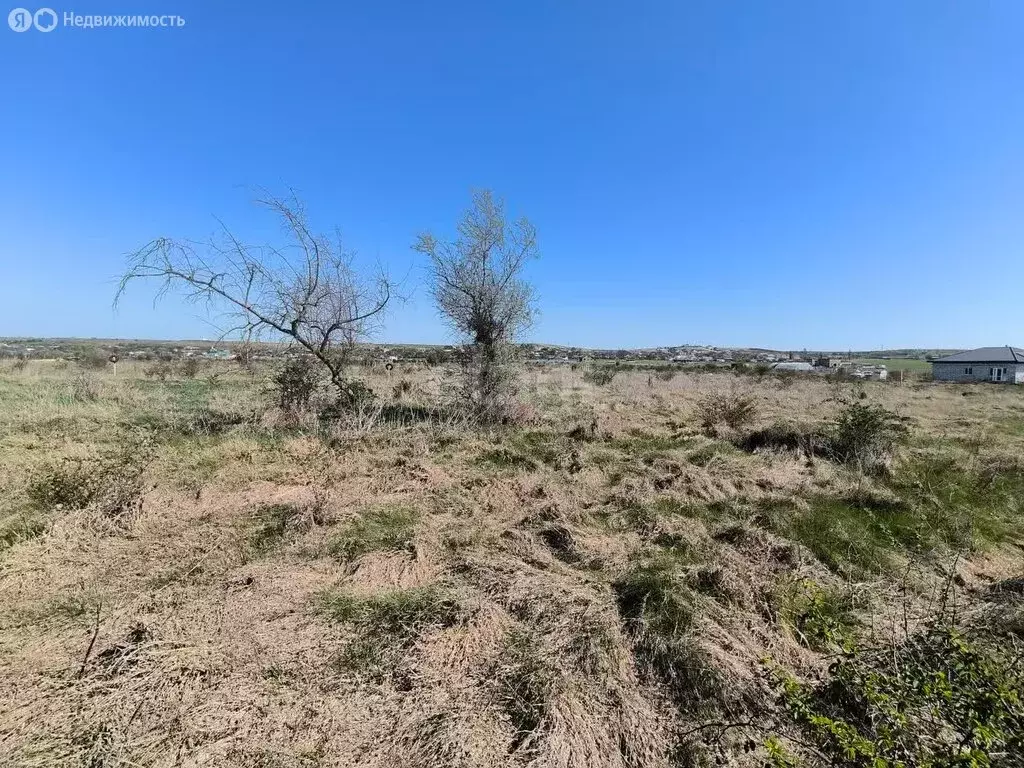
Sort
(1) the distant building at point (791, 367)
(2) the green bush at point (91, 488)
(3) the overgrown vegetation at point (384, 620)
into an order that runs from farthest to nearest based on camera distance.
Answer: (1) the distant building at point (791, 367), (2) the green bush at point (91, 488), (3) the overgrown vegetation at point (384, 620)

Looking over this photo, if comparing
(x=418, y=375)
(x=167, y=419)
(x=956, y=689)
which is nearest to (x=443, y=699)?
(x=956, y=689)

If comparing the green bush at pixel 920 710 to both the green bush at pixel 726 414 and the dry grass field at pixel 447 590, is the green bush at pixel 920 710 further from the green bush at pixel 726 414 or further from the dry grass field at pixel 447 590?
the green bush at pixel 726 414

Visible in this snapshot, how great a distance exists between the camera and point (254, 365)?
11438 millimetres

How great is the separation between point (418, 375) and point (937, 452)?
16.0 m

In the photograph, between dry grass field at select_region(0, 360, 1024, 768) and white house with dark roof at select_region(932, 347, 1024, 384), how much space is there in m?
48.4

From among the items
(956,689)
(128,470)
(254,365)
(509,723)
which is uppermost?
(254,365)

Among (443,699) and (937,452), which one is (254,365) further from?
(937,452)

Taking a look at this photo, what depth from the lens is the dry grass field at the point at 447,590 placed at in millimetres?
2576

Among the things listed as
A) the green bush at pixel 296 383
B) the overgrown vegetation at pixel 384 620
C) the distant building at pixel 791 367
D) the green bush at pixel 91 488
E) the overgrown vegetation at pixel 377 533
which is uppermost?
the distant building at pixel 791 367

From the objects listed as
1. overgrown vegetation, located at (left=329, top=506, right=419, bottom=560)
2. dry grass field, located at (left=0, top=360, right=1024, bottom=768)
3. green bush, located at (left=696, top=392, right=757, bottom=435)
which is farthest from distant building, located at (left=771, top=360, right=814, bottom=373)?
overgrown vegetation, located at (left=329, top=506, right=419, bottom=560)

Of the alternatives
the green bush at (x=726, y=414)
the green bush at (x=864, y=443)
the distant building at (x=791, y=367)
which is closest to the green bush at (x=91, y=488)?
the green bush at (x=726, y=414)

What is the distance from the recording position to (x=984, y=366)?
42.4m

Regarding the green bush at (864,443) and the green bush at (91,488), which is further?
the green bush at (864,443)

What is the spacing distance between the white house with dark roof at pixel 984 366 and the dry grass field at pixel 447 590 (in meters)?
48.4
